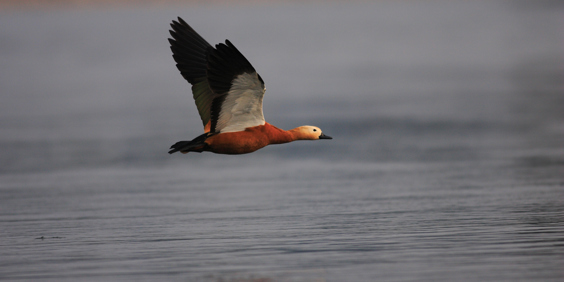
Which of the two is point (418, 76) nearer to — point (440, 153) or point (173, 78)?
point (173, 78)

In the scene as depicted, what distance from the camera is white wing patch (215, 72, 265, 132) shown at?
517 inches

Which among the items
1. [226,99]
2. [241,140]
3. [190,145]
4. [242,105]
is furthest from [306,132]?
[190,145]

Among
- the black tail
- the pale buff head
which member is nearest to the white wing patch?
the black tail

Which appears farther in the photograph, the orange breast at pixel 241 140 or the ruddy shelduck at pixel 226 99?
the orange breast at pixel 241 140

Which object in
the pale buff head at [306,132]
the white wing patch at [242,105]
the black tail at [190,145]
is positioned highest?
the white wing patch at [242,105]

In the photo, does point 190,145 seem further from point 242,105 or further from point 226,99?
point 242,105

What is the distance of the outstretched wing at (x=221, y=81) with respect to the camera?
1295cm

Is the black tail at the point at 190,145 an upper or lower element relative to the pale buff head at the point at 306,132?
lower

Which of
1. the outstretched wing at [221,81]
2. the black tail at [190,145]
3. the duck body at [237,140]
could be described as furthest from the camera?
the duck body at [237,140]

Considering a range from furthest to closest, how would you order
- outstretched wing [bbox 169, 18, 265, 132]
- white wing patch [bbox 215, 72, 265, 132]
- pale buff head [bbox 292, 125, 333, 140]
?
pale buff head [bbox 292, 125, 333, 140]
white wing patch [bbox 215, 72, 265, 132]
outstretched wing [bbox 169, 18, 265, 132]

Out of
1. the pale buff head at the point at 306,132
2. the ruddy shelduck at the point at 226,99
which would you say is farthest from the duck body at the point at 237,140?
the pale buff head at the point at 306,132

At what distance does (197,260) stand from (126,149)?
15.2 metres

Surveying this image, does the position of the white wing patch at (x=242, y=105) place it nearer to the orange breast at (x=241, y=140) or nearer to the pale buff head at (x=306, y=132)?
the orange breast at (x=241, y=140)

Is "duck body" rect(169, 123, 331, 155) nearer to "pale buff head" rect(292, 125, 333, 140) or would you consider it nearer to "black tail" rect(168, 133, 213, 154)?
"black tail" rect(168, 133, 213, 154)
